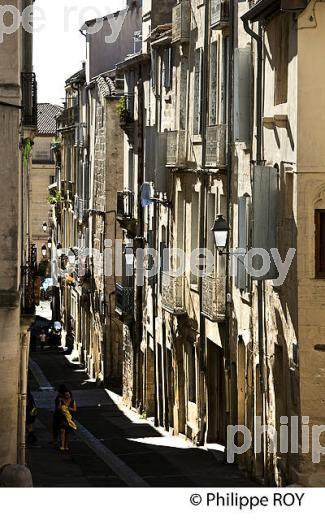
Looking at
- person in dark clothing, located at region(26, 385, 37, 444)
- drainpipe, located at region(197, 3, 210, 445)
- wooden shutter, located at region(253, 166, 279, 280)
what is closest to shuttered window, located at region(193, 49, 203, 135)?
drainpipe, located at region(197, 3, 210, 445)

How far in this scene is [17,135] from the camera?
2316cm

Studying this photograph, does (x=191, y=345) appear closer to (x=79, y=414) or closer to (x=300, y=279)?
(x=79, y=414)

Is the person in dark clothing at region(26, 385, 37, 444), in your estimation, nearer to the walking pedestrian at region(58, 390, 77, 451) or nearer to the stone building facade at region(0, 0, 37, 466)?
the walking pedestrian at region(58, 390, 77, 451)

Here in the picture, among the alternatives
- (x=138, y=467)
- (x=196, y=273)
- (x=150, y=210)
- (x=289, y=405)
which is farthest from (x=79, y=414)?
(x=289, y=405)

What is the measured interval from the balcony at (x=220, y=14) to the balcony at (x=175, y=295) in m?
6.36

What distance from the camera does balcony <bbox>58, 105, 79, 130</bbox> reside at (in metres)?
66.6

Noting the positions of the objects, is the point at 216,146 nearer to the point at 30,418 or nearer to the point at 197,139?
the point at 197,139

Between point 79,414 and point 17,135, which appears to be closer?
point 17,135

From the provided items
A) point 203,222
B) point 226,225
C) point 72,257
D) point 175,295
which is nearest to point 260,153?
point 226,225

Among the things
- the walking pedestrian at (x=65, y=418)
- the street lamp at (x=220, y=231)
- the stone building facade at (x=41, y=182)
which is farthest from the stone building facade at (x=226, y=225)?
the stone building facade at (x=41, y=182)

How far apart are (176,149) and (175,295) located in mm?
3345

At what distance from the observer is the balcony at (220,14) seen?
3034cm

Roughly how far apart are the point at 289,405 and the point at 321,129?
4.18 meters

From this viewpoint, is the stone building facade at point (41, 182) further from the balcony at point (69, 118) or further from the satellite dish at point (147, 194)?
the satellite dish at point (147, 194)
